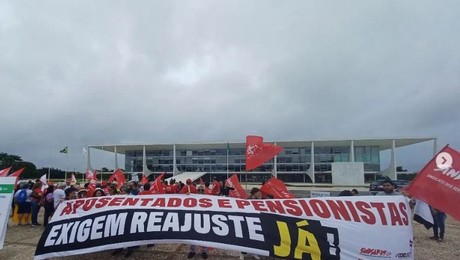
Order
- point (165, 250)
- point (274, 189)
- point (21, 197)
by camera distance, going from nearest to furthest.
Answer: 1. point (165, 250)
2. point (274, 189)
3. point (21, 197)

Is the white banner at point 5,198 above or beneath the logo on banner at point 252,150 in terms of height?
beneath

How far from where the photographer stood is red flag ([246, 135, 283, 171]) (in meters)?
12.8

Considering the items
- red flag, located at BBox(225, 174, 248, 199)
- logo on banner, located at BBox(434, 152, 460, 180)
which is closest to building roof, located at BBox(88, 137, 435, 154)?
red flag, located at BBox(225, 174, 248, 199)

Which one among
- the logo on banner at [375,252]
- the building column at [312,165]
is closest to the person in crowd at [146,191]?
the logo on banner at [375,252]

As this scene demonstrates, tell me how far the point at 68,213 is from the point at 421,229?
12.1m

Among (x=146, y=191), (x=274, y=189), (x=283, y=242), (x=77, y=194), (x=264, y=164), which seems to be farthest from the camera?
(x=264, y=164)

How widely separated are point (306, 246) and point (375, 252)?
1177mm

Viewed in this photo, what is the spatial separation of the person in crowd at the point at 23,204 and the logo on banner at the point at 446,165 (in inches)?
517

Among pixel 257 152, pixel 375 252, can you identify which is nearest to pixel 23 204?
pixel 257 152

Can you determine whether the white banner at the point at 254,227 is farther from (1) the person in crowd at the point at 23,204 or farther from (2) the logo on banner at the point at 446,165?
(1) the person in crowd at the point at 23,204

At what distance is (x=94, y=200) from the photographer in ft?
22.1

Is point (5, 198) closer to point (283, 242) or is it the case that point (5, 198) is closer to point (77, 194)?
point (77, 194)

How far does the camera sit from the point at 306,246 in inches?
229

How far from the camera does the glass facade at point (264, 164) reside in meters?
75.9
